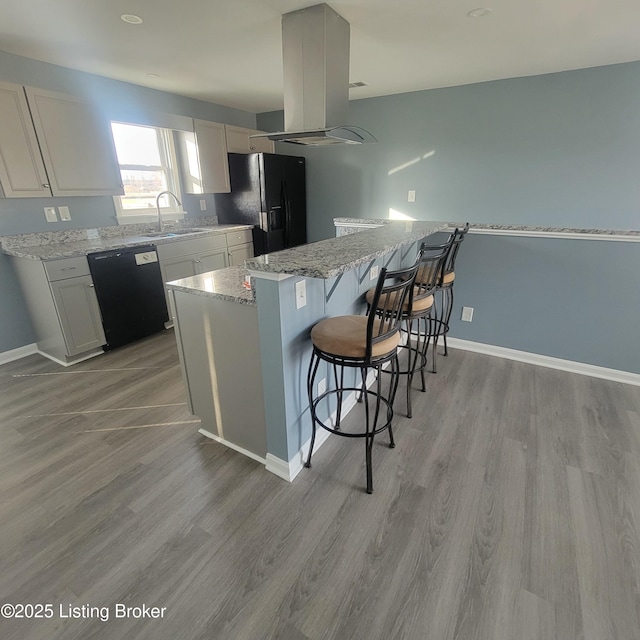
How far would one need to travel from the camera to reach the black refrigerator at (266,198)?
420cm

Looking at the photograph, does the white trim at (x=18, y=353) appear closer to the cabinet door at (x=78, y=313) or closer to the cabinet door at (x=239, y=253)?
the cabinet door at (x=78, y=313)

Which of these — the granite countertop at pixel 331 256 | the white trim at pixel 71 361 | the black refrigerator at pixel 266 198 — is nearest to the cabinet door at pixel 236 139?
the black refrigerator at pixel 266 198

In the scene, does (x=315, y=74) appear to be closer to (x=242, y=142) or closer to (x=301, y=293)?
(x=301, y=293)

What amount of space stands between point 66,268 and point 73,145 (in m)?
1.11

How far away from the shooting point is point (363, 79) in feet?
11.1

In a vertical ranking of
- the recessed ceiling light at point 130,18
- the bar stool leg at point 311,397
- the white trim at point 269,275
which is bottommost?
the bar stool leg at point 311,397

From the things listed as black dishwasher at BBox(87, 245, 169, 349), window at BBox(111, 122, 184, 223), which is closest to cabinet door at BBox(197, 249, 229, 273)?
black dishwasher at BBox(87, 245, 169, 349)

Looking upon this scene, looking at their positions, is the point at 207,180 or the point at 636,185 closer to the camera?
the point at 636,185

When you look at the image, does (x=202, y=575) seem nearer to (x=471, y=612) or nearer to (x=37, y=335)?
(x=471, y=612)

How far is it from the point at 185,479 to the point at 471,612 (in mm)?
1347

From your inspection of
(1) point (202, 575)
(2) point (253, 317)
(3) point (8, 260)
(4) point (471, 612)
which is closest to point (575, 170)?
(2) point (253, 317)

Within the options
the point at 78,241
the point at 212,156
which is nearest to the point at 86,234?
the point at 78,241

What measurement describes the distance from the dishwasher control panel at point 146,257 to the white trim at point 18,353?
1.24m

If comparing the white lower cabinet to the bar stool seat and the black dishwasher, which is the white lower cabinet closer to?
the black dishwasher
